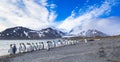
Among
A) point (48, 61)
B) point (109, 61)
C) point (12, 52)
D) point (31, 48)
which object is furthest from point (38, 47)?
point (109, 61)

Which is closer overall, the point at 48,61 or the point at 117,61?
the point at 117,61

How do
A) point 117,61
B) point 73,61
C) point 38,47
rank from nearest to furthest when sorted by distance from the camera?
point 117,61 → point 73,61 → point 38,47

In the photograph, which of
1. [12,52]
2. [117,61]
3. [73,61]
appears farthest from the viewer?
[12,52]

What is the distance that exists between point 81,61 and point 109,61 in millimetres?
2381

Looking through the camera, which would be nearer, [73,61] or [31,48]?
Answer: [73,61]

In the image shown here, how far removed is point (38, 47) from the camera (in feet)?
173

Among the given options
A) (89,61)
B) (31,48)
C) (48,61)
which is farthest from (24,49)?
(89,61)

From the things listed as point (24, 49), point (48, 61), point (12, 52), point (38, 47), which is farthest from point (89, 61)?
point (38, 47)

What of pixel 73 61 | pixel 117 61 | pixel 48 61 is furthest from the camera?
pixel 48 61

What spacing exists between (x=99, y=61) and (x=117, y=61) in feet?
5.09

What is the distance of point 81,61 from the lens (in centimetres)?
2269

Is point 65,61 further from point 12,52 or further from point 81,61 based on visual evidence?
point 12,52

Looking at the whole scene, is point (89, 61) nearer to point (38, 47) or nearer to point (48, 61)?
point (48, 61)

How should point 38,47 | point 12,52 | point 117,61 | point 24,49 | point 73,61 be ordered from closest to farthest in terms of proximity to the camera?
point 117,61, point 73,61, point 12,52, point 24,49, point 38,47
